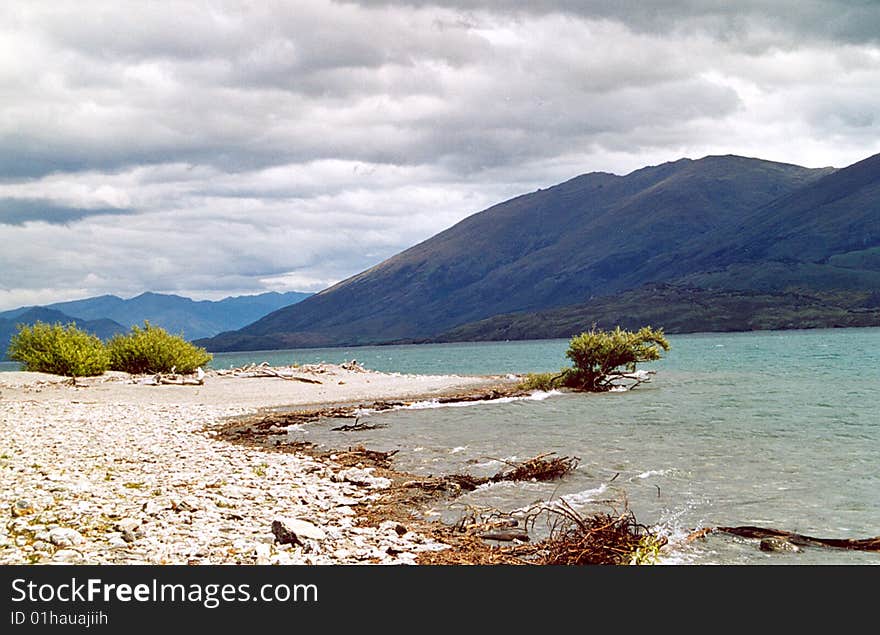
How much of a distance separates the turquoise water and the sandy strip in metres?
3.29

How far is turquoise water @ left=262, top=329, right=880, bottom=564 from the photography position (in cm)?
1558

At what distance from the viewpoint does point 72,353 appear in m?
53.0

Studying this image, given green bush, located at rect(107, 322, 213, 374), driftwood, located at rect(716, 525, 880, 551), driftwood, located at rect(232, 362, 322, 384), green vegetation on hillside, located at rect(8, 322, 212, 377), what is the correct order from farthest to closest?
driftwood, located at rect(232, 362, 322, 384)
green bush, located at rect(107, 322, 213, 374)
green vegetation on hillside, located at rect(8, 322, 212, 377)
driftwood, located at rect(716, 525, 880, 551)

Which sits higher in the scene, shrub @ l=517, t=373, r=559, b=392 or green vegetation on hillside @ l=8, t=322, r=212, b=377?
green vegetation on hillside @ l=8, t=322, r=212, b=377

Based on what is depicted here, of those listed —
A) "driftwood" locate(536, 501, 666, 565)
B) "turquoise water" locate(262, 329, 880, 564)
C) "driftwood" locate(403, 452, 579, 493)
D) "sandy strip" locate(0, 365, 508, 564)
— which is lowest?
"turquoise water" locate(262, 329, 880, 564)

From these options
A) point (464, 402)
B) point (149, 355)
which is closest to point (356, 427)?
point (464, 402)

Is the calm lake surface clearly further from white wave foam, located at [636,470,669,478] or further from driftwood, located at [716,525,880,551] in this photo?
driftwood, located at [716,525,880,551]

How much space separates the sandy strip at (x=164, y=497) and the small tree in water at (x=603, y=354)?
2782 cm

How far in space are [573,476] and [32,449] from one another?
52.1 feet

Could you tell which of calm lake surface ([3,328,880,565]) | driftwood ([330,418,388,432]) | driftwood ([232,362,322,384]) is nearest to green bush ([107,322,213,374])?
driftwood ([232,362,322,384])

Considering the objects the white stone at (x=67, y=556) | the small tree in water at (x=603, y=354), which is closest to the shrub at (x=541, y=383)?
the small tree in water at (x=603, y=354)

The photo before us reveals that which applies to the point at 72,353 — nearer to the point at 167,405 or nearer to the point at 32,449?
the point at 167,405

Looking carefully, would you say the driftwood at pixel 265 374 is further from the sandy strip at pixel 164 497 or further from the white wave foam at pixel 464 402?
the sandy strip at pixel 164 497

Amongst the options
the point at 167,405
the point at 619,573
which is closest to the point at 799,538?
the point at 619,573
